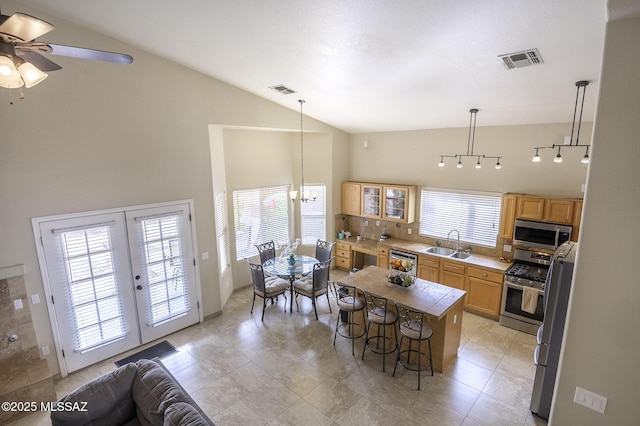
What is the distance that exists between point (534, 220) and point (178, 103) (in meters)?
6.14

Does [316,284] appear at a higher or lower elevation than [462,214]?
lower

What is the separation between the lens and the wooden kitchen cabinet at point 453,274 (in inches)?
243

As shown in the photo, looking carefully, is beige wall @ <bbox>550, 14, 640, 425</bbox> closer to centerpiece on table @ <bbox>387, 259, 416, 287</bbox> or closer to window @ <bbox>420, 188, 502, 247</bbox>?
centerpiece on table @ <bbox>387, 259, 416, 287</bbox>

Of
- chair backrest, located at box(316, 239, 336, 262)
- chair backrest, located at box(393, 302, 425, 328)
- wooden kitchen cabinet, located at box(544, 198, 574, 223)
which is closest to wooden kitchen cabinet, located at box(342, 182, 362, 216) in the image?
chair backrest, located at box(316, 239, 336, 262)

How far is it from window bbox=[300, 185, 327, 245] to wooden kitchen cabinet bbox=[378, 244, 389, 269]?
156 centimetres

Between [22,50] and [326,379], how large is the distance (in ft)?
14.7

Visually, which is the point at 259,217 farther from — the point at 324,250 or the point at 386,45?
the point at 386,45

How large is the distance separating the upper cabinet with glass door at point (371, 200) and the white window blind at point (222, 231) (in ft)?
10.5

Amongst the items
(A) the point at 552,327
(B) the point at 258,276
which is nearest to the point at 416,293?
(A) the point at 552,327

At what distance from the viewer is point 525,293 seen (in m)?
5.31

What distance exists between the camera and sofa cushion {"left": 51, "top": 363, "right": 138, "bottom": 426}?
9.83 feet

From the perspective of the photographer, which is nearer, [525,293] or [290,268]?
[525,293]

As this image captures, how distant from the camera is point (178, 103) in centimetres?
508

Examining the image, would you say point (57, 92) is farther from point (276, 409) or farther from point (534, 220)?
point (534, 220)
